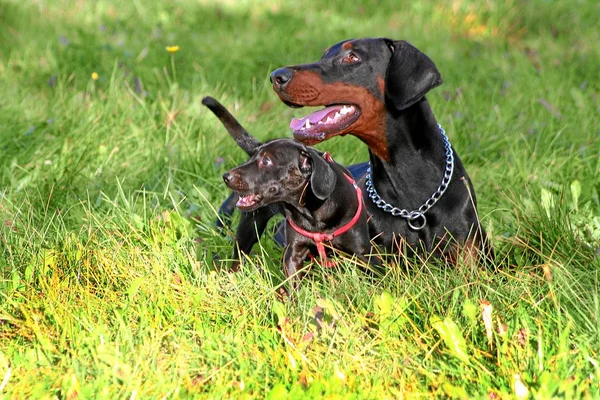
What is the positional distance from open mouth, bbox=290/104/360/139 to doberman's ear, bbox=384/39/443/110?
19cm

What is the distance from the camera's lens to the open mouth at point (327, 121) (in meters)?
3.93

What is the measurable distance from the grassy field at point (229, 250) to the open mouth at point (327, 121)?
627mm

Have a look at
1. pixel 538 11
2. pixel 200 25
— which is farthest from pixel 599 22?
pixel 200 25

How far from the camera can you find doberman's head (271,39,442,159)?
393 centimetres

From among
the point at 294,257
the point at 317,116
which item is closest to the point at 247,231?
the point at 294,257

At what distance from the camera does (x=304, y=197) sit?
388 centimetres

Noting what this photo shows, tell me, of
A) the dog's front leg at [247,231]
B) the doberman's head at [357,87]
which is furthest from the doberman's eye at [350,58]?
the dog's front leg at [247,231]

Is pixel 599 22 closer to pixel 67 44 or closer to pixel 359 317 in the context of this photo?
pixel 67 44

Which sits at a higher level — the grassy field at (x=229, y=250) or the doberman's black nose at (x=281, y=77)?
the doberman's black nose at (x=281, y=77)

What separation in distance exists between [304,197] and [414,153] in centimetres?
58

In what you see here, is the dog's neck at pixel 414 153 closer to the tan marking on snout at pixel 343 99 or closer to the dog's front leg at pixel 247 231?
the tan marking on snout at pixel 343 99

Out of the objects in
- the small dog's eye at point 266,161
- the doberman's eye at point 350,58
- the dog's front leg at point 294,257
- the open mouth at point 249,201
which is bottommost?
the dog's front leg at point 294,257

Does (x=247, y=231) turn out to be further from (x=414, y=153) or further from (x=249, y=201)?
(x=414, y=153)

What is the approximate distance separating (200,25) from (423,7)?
2.47 m
